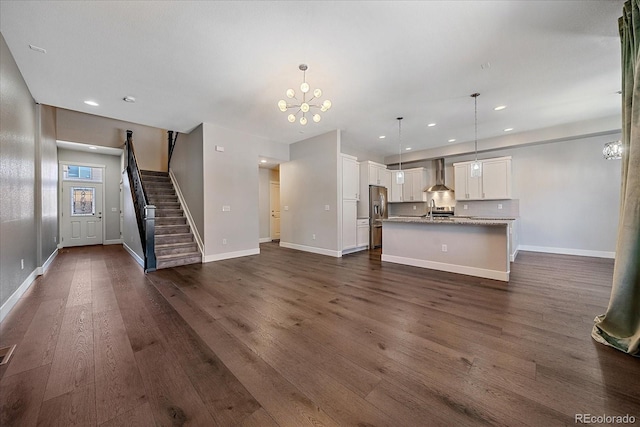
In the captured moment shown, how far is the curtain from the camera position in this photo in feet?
6.16

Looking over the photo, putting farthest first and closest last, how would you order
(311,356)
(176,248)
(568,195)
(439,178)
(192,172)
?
(439,178) → (568,195) → (192,172) → (176,248) → (311,356)

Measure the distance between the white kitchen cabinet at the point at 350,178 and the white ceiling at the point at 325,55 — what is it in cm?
154

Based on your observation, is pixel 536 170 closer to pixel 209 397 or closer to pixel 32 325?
pixel 209 397

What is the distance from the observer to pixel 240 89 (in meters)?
3.63

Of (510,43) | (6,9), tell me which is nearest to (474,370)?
(510,43)

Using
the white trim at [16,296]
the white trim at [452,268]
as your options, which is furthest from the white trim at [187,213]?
the white trim at [452,268]

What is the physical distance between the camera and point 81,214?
7.32m

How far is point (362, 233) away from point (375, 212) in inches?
30.2

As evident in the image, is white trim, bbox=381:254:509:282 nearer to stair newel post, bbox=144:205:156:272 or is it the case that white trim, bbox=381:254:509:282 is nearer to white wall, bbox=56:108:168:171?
stair newel post, bbox=144:205:156:272

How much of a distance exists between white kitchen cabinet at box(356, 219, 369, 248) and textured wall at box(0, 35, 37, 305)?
589cm

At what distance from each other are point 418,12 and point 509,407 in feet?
10.2

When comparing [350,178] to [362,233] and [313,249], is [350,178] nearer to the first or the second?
[362,233]

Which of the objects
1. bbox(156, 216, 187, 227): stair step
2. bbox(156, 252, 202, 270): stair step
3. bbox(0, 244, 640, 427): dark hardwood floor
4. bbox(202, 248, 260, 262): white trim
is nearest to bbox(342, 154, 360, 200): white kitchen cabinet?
bbox(202, 248, 260, 262): white trim

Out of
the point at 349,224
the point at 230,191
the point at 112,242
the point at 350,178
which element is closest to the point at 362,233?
the point at 349,224
